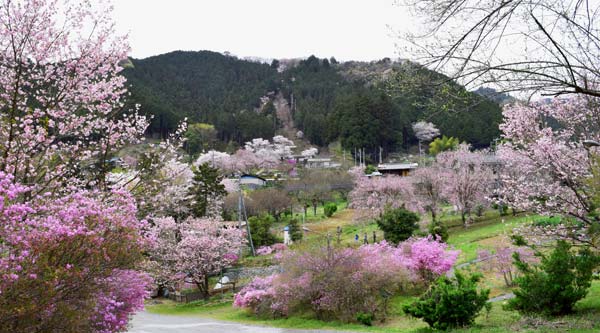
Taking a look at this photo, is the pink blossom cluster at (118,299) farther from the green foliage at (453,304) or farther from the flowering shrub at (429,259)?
the flowering shrub at (429,259)

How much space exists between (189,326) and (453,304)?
9773mm

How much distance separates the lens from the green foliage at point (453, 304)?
1094cm

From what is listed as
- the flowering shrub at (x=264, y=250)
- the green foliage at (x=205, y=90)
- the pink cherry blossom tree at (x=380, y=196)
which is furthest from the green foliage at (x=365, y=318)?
the green foliage at (x=205, y=90)

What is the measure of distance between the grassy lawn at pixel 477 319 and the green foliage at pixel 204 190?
181 inches

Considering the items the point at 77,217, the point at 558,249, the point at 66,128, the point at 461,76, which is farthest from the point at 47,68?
the point at 558,249

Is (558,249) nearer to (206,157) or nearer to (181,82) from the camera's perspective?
(206,157)

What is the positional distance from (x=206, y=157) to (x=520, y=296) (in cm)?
5201

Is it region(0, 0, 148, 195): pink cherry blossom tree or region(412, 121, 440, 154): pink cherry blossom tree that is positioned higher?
region(412, 121, 440, 154): pink cherry blossom tree

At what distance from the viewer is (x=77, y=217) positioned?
16.3 feet

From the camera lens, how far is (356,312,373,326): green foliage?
49.5 feet

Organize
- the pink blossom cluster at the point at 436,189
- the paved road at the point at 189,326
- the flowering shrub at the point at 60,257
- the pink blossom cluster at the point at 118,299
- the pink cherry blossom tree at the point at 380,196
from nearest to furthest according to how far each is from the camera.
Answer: the flowering shrub at the point at 60,257 < the pink blossom cluster at the point at 118,299 < the paved road at the point at 189,326 < the pink blossom cluster at the point at 436,189 < the pink cherry blossom tree at the point at 380,196

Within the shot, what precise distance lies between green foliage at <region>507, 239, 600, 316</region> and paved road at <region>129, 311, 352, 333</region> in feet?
20.7

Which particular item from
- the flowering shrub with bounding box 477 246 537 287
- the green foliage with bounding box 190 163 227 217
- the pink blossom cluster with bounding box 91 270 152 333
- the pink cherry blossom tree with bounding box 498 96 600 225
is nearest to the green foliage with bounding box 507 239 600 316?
the pink cherry blossom tree with bounding box 498 96 600 225

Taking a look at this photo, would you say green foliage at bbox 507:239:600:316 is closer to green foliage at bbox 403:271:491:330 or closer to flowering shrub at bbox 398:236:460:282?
green foliage at bbox 403:271:491:330
